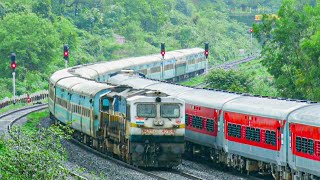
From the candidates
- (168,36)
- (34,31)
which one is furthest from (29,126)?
(168,36)

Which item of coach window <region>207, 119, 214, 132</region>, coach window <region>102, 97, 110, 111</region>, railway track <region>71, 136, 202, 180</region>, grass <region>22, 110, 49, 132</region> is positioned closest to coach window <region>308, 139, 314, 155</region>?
→ railway track <region>71, 136, 202, 180</region>

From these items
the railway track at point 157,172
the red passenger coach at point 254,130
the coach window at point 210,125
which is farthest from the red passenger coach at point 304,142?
the coach window at point 210,125

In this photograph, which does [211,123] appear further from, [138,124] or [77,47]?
[77,47]

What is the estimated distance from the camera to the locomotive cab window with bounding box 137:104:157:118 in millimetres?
32750

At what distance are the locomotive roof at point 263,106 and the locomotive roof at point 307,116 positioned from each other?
0.47 metres

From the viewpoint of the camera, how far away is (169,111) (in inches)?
1291

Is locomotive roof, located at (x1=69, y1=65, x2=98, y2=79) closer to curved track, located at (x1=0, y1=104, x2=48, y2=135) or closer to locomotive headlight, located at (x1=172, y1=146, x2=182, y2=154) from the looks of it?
curved track, located at (x1=0, y1=104, x2=48, y2=135)

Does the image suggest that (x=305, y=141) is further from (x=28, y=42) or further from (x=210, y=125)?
(x=28, y=42)

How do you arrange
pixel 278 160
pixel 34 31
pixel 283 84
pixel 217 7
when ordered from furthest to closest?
pixel 217 7, pixel 34 31, pixel 283 84, pixel 278 160

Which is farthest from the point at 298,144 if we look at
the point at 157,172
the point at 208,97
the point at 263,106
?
the point at 208,97

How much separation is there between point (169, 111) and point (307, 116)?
22.2ft

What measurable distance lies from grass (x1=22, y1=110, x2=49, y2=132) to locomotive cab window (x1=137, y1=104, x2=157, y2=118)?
53.6 feet

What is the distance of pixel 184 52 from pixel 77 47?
12.5 m

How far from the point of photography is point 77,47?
9444cm
